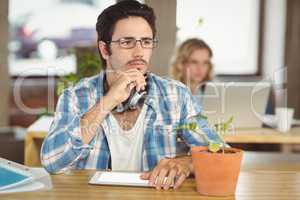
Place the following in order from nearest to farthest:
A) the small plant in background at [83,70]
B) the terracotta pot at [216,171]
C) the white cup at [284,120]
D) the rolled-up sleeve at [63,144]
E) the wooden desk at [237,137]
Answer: the terracotta pot at [216,171] → the rolled-up sleeve at [63,144] → the wooden desk at [237,137] → the small plant in background at [83,70] → the white cup at [284,120]

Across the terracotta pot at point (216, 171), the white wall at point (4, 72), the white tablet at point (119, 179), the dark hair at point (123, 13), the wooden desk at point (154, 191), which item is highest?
the dark hair at point (123, 13)

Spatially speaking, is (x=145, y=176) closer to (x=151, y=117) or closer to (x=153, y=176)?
(x=153, y=176)

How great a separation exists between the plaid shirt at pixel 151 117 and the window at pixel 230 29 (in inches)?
8.8

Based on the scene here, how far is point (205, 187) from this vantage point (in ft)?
3.93

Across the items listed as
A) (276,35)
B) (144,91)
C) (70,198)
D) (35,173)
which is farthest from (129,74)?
(276,35)

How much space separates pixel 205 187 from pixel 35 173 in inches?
16.4

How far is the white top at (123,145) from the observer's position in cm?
161

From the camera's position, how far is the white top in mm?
1610

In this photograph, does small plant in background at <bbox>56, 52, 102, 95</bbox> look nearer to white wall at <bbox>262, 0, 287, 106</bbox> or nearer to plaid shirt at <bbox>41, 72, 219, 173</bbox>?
plaid shirt at <bbox>41, 72, 219, 173</bbox>

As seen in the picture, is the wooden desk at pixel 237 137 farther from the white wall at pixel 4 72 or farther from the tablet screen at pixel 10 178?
the tablet screen at pixel 10 178

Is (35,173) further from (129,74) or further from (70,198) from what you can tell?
(129,74)

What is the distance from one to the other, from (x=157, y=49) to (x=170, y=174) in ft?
1.57

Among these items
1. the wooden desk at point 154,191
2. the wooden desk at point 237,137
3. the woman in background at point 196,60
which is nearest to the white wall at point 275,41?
the woman in background at point 196,60

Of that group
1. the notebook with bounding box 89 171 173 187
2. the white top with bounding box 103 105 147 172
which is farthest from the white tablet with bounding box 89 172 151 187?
the white top with bounding box 103 105 147 172
